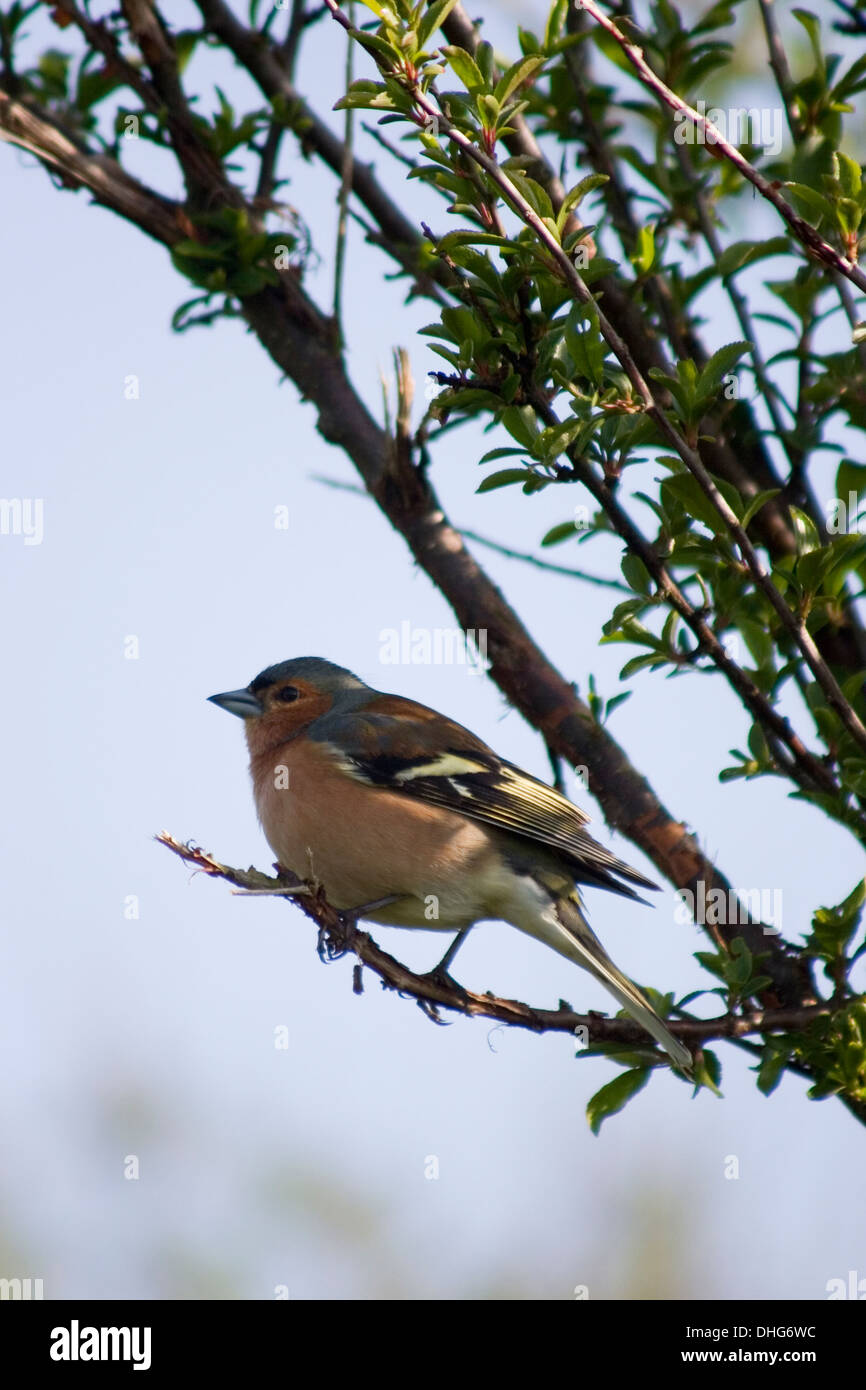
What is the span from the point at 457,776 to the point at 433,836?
47 centimetres

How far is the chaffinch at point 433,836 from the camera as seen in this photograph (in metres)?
5.67

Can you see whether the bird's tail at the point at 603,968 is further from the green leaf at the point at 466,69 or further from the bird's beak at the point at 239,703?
the green leaf at the point at 466,69

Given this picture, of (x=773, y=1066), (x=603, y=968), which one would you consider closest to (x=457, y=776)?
(x=603, y=968)

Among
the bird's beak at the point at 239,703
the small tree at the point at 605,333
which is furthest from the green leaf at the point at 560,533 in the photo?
the bird's beak at the point at 239,703

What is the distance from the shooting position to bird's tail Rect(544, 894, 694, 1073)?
4.11m

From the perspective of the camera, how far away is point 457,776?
616cm

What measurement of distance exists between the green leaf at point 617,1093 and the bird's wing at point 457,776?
1058mm

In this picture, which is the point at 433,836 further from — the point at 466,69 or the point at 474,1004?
the point at 466,69

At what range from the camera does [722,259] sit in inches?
195

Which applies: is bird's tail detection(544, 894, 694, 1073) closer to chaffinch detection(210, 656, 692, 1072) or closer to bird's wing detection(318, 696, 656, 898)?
chaffinch detection(210, 656, 692, 1072)

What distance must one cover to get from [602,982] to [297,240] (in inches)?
145

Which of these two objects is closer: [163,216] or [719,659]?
[719,659]
